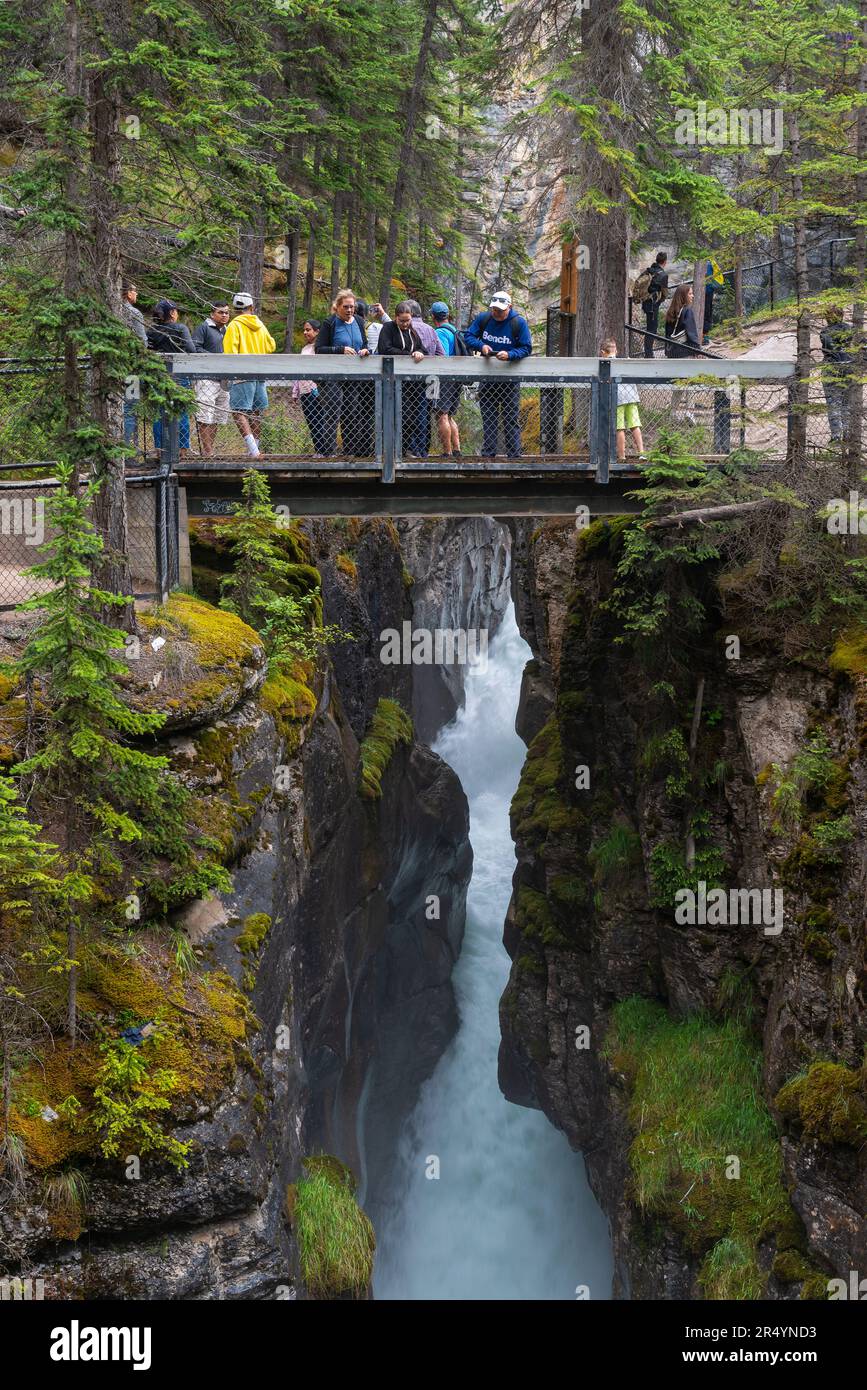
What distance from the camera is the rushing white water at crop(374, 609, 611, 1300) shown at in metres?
19.1

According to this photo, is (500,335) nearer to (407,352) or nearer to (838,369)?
(407,352)

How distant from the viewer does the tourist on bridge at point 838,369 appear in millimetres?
12867

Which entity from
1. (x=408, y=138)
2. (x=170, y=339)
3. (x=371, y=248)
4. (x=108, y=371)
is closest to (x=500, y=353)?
(x=170, y=339)

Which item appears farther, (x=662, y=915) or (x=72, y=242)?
(x=662, y=915)

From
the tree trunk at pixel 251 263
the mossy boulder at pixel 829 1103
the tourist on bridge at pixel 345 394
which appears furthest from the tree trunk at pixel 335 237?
the mossy boulder at pixel 829 1103

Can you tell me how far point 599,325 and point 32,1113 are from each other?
1326cm

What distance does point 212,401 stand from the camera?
44.6 feet

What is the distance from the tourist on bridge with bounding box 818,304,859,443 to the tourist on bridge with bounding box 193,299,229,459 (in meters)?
6.53

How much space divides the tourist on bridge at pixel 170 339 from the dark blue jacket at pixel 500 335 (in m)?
3.16

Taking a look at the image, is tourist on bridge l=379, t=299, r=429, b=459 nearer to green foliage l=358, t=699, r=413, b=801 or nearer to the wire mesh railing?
the wire mesh railing

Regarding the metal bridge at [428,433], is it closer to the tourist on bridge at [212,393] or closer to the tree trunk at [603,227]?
the tourist on bridge at [212,393]

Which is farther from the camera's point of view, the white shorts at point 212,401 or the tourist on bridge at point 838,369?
the white shorts at point 212,401

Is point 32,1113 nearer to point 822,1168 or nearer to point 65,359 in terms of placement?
point 65,359

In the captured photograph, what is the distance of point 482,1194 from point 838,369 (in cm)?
1489
